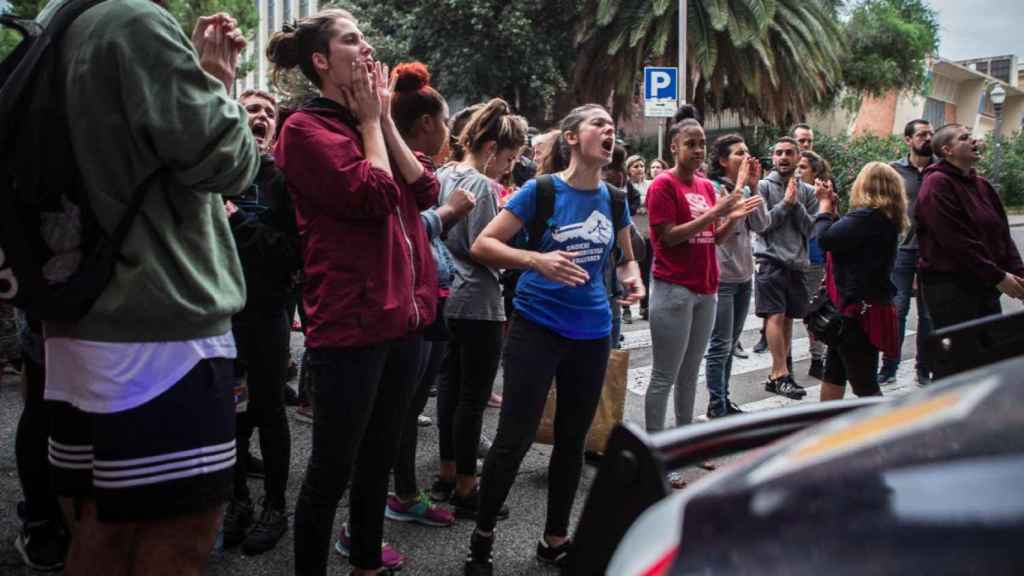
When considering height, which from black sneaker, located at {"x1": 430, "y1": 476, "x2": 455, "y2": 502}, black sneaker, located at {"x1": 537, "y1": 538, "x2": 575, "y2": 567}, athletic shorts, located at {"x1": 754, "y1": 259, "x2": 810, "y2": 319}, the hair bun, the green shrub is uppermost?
the hair bun

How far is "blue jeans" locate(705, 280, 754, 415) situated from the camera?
17.8 feet

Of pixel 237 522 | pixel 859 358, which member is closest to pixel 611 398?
pixel 859 358

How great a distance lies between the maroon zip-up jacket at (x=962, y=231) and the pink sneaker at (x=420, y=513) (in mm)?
3299

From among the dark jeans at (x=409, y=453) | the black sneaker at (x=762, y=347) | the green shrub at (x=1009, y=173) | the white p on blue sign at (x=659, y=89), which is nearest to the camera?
the dark jeans at (x=409, y=453)

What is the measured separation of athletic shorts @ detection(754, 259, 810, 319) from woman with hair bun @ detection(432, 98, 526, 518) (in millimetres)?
3036

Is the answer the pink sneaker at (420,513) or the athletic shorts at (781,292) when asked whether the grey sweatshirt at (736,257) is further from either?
the pink sneaker at (420,513)

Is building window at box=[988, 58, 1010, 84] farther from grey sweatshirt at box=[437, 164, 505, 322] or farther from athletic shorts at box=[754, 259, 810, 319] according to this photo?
grey sweatshirt at box=[437, 164, 505, 322]

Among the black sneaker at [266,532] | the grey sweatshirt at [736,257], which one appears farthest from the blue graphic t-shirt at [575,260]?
the grey sweatshirt at [736,257]

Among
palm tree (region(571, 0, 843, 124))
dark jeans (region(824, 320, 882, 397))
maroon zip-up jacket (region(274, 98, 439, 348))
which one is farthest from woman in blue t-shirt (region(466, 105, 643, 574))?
palm tree (region(571, 0, 843, 124))

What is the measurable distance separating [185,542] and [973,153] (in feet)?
16.0

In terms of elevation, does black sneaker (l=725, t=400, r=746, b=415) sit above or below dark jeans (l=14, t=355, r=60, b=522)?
below

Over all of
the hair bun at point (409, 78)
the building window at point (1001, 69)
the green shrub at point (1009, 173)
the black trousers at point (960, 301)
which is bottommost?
the green shrub at point (1009, 173)

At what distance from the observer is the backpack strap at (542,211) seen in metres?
3.31

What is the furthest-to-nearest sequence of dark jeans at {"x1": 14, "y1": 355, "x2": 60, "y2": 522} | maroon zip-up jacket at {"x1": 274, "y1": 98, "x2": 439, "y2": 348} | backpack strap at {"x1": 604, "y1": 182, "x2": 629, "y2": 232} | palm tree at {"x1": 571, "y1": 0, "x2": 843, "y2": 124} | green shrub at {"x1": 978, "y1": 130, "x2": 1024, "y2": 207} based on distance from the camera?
green shrub at {"x1": 978, "y1": 130, "x2": 1024, "y2": 207}, palm tree at {"x1": 571, "y1": 0, "x2": 843, "y2": 124}, backpack strap at {"x1": 604, "y1": 182, "x2": 629, "y2": 232}, dark jeans at {"x1": 14, "y1": 355, "x2": 60, "y2": 522}, maroon zip-up jacket at {"x1": 274, "y1": 98, "x2": 439, "y2": 348}
